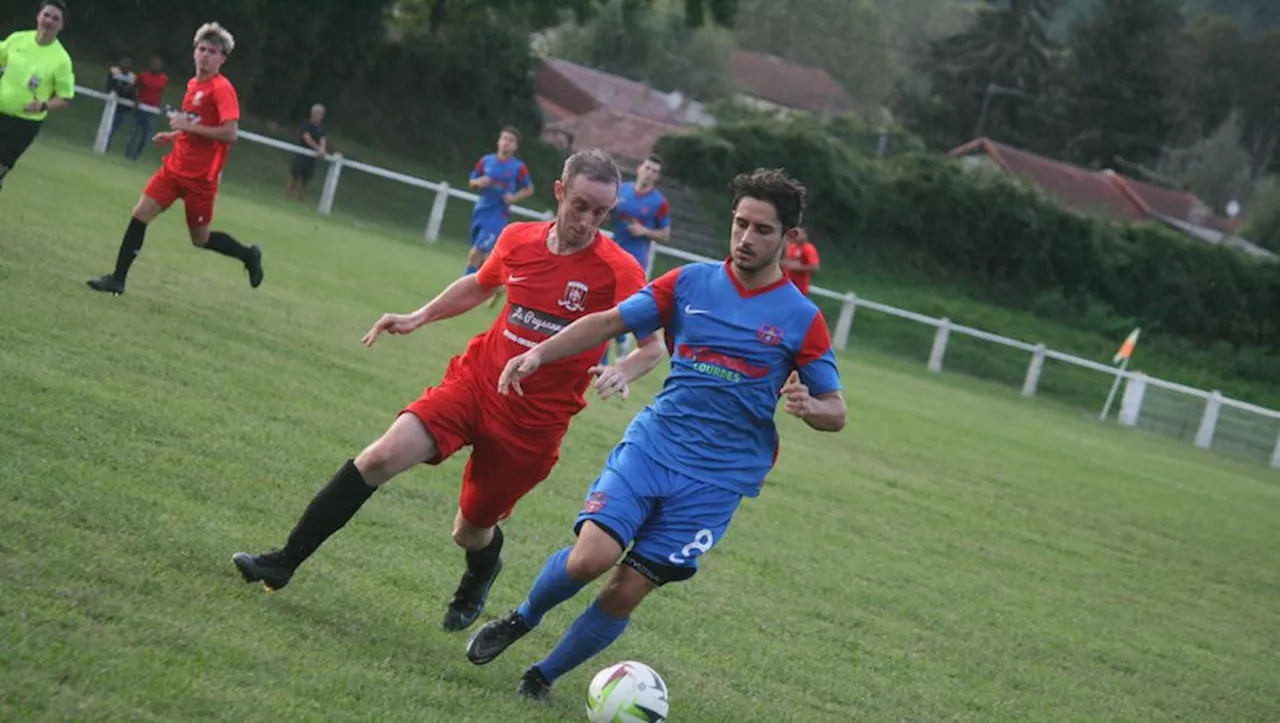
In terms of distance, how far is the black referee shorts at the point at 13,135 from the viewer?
14711 mm

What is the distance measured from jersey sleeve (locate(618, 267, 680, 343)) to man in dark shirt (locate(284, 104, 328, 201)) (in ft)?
90.3

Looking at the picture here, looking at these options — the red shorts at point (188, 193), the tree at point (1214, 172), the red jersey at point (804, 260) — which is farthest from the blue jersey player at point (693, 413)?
the tree at point (1214, 172)

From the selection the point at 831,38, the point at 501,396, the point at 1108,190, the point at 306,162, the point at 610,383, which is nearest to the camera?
the point at 610,383

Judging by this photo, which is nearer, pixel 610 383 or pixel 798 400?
pixel 798 400

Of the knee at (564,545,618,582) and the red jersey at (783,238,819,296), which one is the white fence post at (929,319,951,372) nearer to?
the red jersey at (783,238,819,296)

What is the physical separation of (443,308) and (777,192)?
1.59 m

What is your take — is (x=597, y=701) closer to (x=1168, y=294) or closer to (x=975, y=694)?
(x=975, y=694)

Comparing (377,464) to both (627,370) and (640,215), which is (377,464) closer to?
(627,370)

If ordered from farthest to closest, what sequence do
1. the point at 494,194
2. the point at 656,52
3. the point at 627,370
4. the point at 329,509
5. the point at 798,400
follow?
1. the point at 656,52
2. the point at 494,194
3. the point at 329,509
4. the point at 627,370
5. the point at 798,400

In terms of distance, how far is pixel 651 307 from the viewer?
628 centimetres

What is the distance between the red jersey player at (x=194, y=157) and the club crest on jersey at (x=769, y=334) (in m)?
7.53

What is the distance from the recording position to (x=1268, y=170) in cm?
11594

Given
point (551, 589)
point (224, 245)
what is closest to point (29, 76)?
point (224, 245)

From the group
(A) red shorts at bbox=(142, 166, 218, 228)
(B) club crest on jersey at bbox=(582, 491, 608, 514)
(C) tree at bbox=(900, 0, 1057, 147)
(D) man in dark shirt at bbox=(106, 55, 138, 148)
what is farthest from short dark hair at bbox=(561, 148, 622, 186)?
(C) tree at bbox=(900, 0, 1057, 147)
